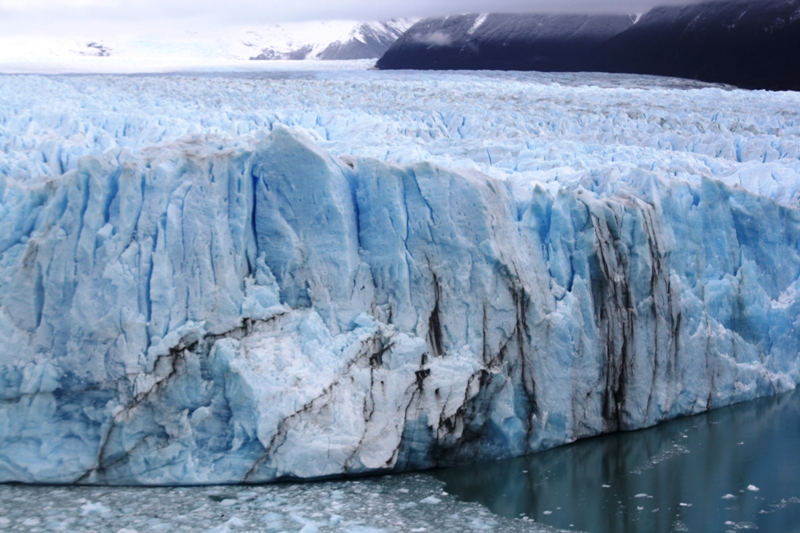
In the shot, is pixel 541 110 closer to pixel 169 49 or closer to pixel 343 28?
pixel 169 49

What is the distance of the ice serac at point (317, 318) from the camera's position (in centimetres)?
464

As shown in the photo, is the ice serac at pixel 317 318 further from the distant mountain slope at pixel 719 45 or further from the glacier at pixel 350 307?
the distant mountain slope at pixel 719 45

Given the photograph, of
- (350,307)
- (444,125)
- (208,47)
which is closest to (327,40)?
(208,47)

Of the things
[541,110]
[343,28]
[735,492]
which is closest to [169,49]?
[343,28]

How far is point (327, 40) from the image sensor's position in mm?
38344

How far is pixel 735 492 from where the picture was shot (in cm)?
473

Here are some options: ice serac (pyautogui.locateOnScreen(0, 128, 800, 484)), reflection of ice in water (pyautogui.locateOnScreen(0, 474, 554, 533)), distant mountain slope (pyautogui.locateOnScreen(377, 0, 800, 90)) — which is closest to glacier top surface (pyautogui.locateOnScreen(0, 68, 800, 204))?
ice serac (pyautogui.locateOnScreen(0, 128, 800, 484))

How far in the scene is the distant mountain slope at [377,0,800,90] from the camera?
16.0 metres

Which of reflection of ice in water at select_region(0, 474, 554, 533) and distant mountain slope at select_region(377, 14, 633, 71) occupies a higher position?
distant mountain slope at select_region(377, 14, 633, 71)

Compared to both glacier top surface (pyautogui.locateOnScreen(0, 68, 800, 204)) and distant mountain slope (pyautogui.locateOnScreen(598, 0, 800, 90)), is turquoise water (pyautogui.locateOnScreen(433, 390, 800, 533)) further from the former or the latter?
distant mountain slope (pyautogui.locateOnScreen(598, 0, 800, 90))

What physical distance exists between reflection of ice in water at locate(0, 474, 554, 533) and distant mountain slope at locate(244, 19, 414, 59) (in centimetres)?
2570

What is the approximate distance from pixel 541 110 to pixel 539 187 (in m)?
4.48

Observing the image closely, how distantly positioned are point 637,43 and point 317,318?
50.2 feet

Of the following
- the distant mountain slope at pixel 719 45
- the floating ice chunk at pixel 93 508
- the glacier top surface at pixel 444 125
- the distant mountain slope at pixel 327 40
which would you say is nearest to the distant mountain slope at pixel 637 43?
the distant mountain slope at pixel 719 45
